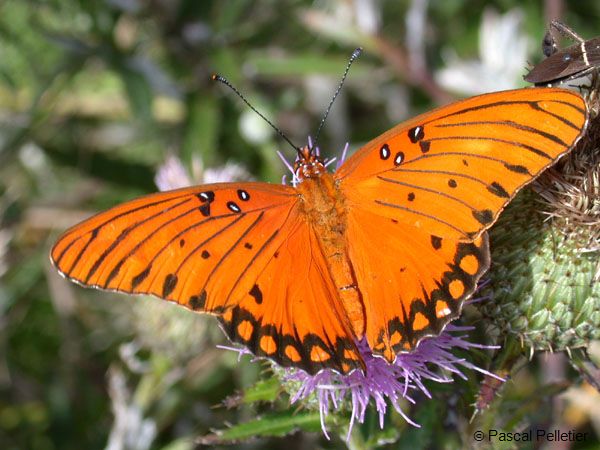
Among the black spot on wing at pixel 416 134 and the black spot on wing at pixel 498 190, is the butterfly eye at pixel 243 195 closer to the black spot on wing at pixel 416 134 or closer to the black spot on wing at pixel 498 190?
the black spot on wing at pixel 416 134

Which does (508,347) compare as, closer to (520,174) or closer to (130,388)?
(520,174)

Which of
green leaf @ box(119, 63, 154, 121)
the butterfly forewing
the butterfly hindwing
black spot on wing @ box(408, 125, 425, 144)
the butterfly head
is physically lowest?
the butterfly hindwing

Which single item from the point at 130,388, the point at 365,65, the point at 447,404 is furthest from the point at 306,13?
the point at 447,404

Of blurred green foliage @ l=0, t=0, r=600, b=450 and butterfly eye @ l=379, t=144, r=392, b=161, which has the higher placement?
blurred green foliage @ l=0, t=0, r=600, b=450

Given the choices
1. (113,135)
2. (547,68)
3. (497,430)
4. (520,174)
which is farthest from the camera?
(113,135)

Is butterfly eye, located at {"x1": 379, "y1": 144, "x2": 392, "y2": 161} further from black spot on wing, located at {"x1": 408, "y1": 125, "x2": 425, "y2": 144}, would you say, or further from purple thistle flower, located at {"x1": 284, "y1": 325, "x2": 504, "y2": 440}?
purple thistle flower, located at {"x1": 284, "y1": 325, "x2": 504, "y2": 440}

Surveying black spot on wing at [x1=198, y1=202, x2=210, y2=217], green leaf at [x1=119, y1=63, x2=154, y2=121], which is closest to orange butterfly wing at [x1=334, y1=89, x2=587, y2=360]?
black spot on wing at [x1=198, y1=202, x2=210, y2=217]
